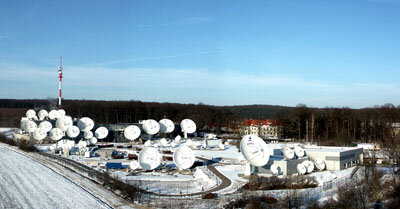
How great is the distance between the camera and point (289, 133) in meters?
78.3

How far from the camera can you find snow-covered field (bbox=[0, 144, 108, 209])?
2758 cm

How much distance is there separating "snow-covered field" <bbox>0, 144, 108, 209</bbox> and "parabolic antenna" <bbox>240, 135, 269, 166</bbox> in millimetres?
15033

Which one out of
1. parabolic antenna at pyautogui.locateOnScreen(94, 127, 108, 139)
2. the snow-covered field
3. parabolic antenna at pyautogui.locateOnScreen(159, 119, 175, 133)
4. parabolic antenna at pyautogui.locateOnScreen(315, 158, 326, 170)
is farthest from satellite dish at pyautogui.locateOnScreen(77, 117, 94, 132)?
parabolic antenna at pyautogui.locateOnScreen(315, 158, 326, 170)

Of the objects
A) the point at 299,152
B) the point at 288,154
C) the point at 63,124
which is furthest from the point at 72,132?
the point at 299,152

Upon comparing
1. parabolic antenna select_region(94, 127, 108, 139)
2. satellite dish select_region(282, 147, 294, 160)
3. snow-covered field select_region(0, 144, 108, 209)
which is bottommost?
snow-covered field select_region(0, 144, 108, 209)

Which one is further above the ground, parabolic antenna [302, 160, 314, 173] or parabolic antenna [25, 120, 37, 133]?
parabolic antenna [25, 120, 37, 133]

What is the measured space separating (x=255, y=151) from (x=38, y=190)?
1970 centimetres

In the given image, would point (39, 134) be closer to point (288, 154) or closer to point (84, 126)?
point (84, 126)

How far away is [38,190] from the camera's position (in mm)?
31469

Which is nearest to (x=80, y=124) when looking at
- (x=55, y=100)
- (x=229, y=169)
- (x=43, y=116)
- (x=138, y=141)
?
(x=138, y=141)

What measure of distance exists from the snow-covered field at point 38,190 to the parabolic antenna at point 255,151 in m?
15.0

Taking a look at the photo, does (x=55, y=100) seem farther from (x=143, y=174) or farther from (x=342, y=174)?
(x=342, y=174)

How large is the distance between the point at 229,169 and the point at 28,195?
20.1 m

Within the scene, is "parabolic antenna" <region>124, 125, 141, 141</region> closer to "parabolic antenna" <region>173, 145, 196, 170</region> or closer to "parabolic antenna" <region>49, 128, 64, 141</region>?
"parabolic antenna" <region>49, 128, 64, 141</region>
